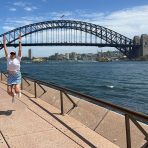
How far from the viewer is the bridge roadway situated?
629 cm

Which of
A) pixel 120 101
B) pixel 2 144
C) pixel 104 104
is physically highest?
pixel 104 104

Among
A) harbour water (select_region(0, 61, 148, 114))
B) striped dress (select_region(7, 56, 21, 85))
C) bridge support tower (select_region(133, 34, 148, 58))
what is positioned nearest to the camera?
striped dress (select_region(7, 56, 21, 85))

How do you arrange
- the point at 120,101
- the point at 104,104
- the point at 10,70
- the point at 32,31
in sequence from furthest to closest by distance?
1. the point at 32,31
2. the point at 120,101
3. the point at 10,70
4. the point at 104,104

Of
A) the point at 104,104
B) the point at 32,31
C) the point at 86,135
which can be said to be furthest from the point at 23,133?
the point at 32,31

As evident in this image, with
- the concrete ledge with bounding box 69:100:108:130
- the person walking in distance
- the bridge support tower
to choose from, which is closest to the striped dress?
the person walking in distance

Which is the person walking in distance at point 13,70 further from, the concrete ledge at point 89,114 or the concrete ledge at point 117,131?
the concrete ledge at point 117,131

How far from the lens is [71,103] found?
945 centimetres

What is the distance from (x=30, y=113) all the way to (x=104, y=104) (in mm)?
3062

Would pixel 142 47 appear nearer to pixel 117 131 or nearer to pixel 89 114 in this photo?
pixel 89 114

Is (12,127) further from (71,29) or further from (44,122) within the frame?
(71,29)

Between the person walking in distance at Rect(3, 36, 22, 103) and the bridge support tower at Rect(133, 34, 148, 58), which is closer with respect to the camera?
the person walking in distance at Rect(3, 36, 22, 103)

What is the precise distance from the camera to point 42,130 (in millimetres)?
7152

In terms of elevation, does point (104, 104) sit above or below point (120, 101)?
above

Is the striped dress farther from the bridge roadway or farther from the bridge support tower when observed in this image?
the bridge support tower
